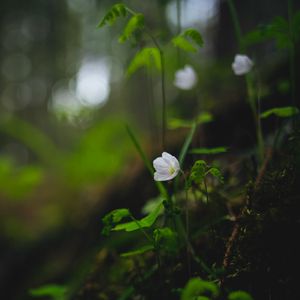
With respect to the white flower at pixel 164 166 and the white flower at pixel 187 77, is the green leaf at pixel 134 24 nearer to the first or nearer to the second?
the white flower at pixel 164 166

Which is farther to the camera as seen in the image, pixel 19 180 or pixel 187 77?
pixel 19 180

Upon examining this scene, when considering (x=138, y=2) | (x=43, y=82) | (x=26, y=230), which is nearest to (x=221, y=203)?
(x=26, y=230)

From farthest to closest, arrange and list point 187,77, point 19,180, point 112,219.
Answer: point 19,180
point 187,77
point 112,219

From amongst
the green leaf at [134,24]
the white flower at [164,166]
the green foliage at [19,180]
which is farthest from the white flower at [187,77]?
the green foliage at [19,180]

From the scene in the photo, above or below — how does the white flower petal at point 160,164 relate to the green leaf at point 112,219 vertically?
above

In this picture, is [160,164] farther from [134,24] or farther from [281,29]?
[281,29]

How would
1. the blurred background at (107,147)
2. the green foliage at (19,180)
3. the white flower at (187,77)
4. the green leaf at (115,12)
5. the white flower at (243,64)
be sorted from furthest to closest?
the green foliage at (19,180)
the blurred background at (107,147)
the white flower at (187,77)
the white flower at (243,64)
the green leaf at (115,12)

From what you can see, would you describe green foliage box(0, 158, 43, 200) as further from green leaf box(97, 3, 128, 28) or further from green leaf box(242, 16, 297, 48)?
green leaf box(242, 16, 297, 48)

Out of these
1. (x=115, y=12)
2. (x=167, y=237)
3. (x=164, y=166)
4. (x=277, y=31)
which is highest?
(x=115, y=12)

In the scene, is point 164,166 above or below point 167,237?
above

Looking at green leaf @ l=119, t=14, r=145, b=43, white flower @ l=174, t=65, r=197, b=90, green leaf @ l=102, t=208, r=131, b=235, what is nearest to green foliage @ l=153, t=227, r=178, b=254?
green leaf @ l=102, t=208, r=131, b=235

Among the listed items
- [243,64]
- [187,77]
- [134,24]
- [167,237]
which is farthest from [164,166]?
[187,77]

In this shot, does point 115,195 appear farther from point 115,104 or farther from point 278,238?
point 115,104

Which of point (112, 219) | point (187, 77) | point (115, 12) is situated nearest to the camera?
point (112, 219)
